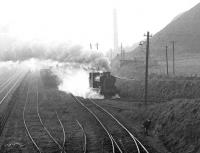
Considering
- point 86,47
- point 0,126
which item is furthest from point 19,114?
point 86,47

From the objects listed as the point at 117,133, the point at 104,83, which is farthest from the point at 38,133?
the point at 104,83

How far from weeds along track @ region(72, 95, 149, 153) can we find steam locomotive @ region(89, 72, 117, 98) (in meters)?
7.84

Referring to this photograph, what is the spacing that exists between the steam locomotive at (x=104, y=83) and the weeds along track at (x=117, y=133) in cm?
784

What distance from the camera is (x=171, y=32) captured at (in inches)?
5054

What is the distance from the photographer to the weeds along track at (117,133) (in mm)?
19322

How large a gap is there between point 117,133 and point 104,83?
18735 mm

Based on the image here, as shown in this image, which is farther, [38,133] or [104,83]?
[104,83]

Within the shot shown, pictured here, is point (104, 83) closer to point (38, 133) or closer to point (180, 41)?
point (38, 133)

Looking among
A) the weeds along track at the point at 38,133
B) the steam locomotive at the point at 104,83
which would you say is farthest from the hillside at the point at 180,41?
the weeds along track at the point at 38,133

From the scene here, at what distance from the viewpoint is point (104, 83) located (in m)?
41.8

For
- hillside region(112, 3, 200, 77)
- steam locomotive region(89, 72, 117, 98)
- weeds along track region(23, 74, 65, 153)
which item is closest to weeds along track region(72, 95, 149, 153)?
weeds along track region(23, 74, 65, 153)

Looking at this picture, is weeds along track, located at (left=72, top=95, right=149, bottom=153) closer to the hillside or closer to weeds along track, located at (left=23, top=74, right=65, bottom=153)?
weeds along track, located at (left=23, top=74, right=65, bottom=153)

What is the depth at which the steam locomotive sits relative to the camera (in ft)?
138

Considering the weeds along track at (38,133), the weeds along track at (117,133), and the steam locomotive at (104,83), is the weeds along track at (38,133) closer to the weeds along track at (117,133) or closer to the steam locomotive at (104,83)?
the weeds along track at (117,133)
